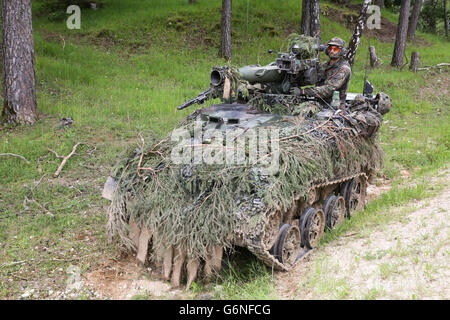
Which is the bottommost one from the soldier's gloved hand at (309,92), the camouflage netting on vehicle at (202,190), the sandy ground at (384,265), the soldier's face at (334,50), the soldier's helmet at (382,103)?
the sandy ground at (384,265)

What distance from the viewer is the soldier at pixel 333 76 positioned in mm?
7120

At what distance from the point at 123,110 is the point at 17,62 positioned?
2.57m

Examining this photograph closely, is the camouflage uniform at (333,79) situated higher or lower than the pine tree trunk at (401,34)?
lower

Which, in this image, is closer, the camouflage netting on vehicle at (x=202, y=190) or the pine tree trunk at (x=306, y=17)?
the camouflage netting on vehicle at (x=202, y=190)

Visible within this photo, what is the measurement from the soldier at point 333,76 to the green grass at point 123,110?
1.97 meters

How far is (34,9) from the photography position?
21.1 metres

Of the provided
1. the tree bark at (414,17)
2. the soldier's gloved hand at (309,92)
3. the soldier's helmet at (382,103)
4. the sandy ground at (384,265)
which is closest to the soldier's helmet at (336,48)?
the soldier's gloved hand at (309,92)

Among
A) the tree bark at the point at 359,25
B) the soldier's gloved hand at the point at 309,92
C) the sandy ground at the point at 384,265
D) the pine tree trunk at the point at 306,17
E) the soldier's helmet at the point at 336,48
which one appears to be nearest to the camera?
the sandy ground at the point at 384,265

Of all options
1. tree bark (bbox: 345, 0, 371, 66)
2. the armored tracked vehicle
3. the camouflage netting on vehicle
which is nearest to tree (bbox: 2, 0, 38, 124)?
the armored tracked vehicle

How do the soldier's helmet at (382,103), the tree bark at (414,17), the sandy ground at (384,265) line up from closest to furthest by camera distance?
the sandy ground at (384,265) < the soldier's helmet at (382,103) < the tree bark at (414,17)

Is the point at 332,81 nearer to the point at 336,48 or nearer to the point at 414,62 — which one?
the point at 336,48

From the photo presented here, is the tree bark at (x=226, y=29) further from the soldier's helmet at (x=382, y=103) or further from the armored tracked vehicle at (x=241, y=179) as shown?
the armored tracked vehicle at (x=241, y=179)

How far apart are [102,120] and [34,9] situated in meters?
13.3
